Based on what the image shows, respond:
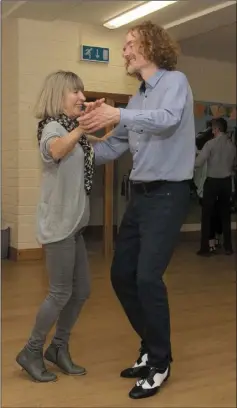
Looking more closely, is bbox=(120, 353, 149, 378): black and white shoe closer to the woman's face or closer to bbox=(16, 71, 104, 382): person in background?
bbox=(16, 71, 104, 382): person in background

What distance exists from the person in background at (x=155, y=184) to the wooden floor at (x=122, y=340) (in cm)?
8

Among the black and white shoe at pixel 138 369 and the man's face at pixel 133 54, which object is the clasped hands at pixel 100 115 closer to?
the man's face at pixel 133 54

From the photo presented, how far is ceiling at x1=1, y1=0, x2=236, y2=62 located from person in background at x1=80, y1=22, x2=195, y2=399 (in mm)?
90

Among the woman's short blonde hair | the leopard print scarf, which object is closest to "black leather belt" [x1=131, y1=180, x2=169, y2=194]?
the leopard print scarf

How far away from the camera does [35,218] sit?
4.00 feet

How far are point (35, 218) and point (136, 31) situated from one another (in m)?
0.44

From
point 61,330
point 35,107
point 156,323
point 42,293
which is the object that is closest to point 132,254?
point 156,323

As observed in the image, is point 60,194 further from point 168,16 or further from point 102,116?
point 168,16

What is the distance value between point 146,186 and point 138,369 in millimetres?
409

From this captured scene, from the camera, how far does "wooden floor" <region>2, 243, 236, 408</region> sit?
3.62ft

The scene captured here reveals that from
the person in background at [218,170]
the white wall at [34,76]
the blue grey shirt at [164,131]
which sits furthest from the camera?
the white wall at [34,76]

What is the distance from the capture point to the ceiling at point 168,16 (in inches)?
45.8

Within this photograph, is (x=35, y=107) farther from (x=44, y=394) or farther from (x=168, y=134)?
(x=44, y=394)

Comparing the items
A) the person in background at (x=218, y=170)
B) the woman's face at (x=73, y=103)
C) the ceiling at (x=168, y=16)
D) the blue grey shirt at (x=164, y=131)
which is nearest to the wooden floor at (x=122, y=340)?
the person in background at (x=218, y=170)
